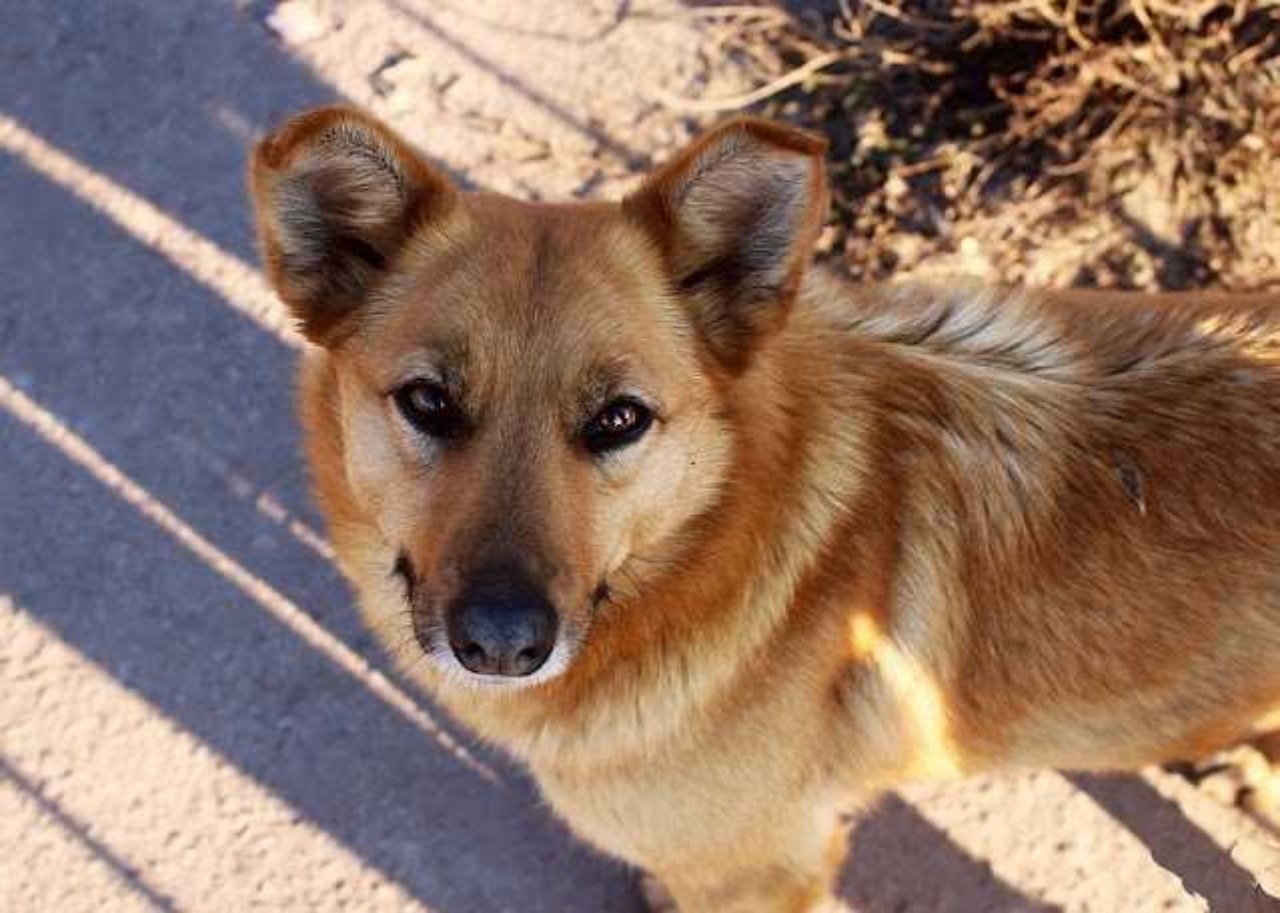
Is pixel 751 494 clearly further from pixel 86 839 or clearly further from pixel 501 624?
pixel 86 839

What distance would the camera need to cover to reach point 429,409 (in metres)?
2.64

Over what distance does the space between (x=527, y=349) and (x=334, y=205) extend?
53cm

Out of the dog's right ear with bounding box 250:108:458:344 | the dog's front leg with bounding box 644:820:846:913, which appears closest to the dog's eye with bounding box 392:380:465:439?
the dog's right ear with bounding box 250:108:458:344

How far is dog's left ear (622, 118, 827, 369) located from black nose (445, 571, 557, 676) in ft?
2.19

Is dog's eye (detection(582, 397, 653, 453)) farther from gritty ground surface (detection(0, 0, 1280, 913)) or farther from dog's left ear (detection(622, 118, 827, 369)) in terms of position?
gritty ground surface (detection(0, 0, 1280, 913))

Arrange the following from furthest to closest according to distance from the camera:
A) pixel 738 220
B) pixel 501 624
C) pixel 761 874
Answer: pixel 761 874 → pixel 738 220 → pixel 501 624

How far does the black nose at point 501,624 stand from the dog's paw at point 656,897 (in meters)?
1.68

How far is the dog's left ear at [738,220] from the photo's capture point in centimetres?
246

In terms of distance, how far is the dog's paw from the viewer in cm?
391

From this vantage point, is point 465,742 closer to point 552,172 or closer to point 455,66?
point 552,172

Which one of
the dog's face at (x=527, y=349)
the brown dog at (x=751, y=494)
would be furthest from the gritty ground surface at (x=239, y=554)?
the dog's face at (x=527, y=349)

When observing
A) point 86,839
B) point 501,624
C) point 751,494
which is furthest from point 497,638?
point 86,839

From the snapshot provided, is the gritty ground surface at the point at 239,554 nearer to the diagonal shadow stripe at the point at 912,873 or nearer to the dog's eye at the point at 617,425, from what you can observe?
the diagonal shadow stripe at the point at 912,873

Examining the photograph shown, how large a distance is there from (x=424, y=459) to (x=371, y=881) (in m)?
1.94
